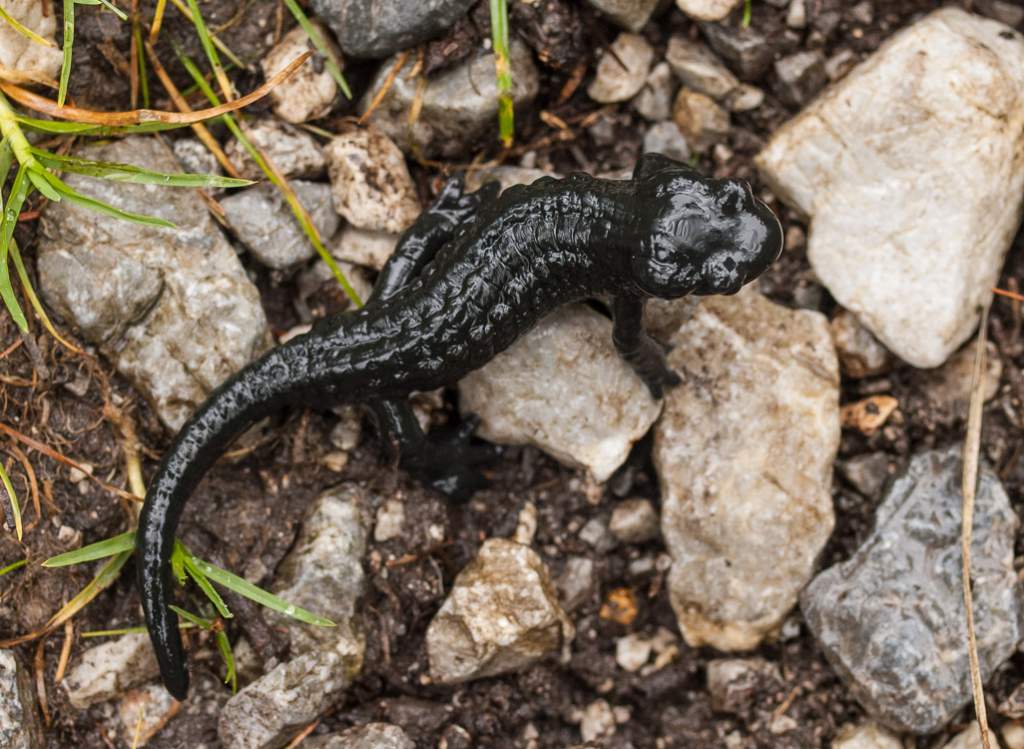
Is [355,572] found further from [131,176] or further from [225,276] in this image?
[131,176]

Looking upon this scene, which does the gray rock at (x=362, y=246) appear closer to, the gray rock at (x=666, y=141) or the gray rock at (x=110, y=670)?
the gray rock at (x=666, y=141)

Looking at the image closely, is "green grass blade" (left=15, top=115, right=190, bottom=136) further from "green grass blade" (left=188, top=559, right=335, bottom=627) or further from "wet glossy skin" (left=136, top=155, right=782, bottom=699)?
"green grass blade" (left=188, top=559, right=335, bottom=627)

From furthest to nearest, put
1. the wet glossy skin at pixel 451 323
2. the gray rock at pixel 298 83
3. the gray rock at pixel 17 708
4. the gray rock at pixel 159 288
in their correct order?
the gray rock at pixel 298 83
the gray rock at pixel 159 288
the wet glossy skin at pixel 451 323
the gray rock at pixel 17 708

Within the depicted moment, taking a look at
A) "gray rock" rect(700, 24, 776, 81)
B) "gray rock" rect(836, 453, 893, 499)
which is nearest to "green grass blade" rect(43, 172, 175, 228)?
"gray rock" rect(700, 24, 776, 81)

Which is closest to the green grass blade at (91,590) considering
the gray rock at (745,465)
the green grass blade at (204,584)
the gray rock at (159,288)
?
the green grass blade at (204,584)

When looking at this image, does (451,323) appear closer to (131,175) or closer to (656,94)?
(131,175)

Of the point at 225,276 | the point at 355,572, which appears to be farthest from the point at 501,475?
the point at 225,276
